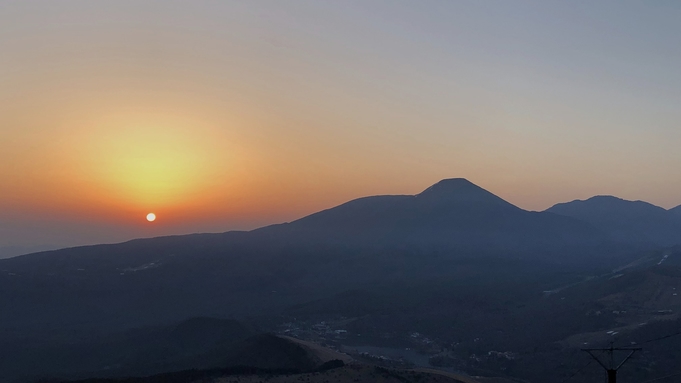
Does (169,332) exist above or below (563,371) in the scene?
above

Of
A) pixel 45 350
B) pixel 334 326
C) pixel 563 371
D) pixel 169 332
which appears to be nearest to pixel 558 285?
pixel 334 326

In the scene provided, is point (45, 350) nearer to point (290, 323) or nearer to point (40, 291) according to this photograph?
point (290, 323)

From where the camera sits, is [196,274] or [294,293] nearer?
[294,293]

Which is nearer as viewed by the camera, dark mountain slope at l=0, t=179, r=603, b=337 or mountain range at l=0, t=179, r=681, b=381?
mountain range at l=0, t=179, r=681, b=381

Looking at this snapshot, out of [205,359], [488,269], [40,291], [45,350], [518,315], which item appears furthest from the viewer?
[488,269]

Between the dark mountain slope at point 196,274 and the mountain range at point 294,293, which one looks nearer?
the mountain range at point 294,293

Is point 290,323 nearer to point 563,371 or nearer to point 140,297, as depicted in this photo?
point 140,297

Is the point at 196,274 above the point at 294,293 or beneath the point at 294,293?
above

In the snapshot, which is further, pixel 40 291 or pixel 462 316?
pixel 40 291

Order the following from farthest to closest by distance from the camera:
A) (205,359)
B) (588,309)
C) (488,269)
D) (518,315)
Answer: (488,269)
(518,315)
(588,309)
(205,359)

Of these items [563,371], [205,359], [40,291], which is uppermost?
[40,291]
